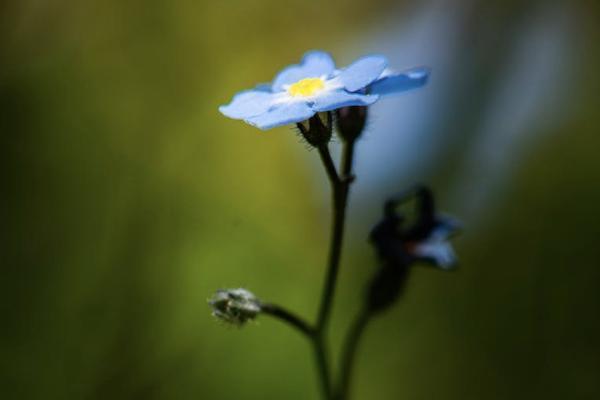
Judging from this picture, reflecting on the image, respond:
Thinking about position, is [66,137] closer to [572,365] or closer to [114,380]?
[114,380]

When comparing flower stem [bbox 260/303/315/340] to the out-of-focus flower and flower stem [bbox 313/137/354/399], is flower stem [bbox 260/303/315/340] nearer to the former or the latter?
flower stem [bbox 313/137/354/399]

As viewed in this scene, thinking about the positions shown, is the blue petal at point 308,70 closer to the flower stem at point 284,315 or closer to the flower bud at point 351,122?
the flower bud at point 351,122

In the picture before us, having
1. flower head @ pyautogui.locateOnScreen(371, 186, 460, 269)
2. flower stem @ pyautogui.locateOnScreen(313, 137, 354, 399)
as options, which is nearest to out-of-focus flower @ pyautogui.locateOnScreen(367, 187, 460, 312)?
flower head @ pyautogui.locateOnScreen(371, 186, 460, 269)

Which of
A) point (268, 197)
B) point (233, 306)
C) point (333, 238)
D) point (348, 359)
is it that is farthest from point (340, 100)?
point (268, 197)

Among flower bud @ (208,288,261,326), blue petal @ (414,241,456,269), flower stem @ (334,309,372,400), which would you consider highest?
blue petal @ (414,241,456,269)

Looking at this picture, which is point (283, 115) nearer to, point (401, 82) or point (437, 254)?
point (401, 82)

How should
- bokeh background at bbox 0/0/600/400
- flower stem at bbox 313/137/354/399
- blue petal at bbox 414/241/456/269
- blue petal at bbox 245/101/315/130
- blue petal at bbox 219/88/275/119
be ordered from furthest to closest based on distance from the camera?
bokeh background at bbox 0/0/600/400 < blue petal at bbox 414/241/456/269 < flower stem at bbox 313/137/354/399 < blue petal at bbox 219/88/275/119 < blue petal at bbox 245/101/315/130

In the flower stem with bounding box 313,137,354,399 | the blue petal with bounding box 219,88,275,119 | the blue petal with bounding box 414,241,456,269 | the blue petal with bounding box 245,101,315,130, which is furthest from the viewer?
the blue petal with bounding box 414,241,456,269

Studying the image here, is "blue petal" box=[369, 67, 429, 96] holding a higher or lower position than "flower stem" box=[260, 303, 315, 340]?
higher
